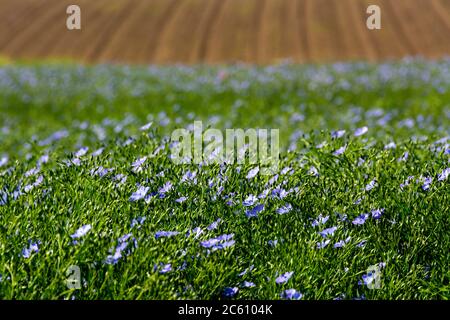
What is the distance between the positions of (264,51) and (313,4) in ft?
14.4

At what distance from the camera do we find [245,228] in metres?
3.25

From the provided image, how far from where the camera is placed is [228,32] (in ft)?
74.7

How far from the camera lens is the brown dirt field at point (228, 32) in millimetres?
20500

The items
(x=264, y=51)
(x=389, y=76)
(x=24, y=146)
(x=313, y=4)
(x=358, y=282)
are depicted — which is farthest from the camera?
(x=313, y=4)

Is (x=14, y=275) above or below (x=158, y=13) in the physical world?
above

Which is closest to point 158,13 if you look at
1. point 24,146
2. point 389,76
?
point 389,76

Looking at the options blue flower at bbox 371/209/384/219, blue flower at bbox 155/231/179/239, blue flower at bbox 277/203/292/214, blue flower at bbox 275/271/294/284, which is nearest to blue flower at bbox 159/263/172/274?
blue flower at bbox 155/231/179/239

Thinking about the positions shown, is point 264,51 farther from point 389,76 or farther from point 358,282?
point 358,282

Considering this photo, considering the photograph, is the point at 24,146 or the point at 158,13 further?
the point at 158,13

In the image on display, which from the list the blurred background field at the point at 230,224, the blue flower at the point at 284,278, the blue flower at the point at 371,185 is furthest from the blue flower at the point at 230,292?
the blue flower at the point at 371,185

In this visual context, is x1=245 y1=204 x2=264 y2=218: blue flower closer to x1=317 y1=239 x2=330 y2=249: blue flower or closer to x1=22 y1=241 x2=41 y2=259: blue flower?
x1=317 y1=239 x2=330 y2=249: blue flower

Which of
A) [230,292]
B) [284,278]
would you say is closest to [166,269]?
[230,292]
